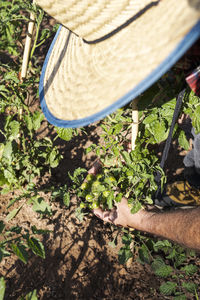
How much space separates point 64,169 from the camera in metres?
2.05

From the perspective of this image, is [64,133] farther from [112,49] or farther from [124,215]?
[112,49]

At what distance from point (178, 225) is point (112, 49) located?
65 centimetres

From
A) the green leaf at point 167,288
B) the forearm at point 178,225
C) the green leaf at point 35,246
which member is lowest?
the green leaf at point 167,288

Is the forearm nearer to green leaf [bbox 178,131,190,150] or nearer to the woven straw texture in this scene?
green leaf [bbox 178,131,190,150]

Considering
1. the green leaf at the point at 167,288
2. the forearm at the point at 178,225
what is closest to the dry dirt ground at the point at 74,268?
the green leaf at the point at 167,288

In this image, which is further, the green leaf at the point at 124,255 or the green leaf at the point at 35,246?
the green leaf at the point at 124,255

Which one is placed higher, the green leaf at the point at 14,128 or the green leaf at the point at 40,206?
the green leaf at the point at 14,128

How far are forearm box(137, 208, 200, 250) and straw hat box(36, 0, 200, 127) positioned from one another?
522 millimetres

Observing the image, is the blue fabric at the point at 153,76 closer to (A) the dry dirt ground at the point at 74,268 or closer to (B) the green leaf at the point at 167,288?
(B) the green leaf at the point at 167,288

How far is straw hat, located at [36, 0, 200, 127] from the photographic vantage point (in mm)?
496

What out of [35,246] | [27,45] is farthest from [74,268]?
[27,45]

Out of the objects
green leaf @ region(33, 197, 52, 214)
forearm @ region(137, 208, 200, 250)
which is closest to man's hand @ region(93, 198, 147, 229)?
forearm @ region(137, 208, 200, 250)

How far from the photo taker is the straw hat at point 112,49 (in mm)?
496

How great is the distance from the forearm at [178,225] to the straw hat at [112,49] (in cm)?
52
